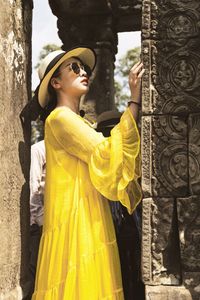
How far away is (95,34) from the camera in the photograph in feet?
23.0

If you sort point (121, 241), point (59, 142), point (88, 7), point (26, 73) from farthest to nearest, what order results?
point (88, 7)
point (26, 73)
point (121, 241)
point (59, 142)

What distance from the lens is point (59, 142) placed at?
10.6 ft

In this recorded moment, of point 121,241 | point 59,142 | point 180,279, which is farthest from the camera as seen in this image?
point 121,241

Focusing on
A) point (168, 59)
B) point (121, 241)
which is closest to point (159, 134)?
point (168, 59)

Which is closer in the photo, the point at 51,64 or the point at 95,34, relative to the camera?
the point at 51,64

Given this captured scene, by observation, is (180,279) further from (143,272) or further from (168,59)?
(168,59)

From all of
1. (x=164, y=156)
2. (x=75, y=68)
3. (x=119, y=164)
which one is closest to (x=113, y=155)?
(x=119, y=164)

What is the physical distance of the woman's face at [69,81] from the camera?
11.2 feet

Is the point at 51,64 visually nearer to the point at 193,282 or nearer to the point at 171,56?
the point at 171,56

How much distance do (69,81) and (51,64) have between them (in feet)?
0.55

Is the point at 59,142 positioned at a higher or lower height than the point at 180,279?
higher

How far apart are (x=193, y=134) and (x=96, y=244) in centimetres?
89

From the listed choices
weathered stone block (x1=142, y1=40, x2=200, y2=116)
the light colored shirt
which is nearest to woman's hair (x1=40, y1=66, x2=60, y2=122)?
the light colored shirt

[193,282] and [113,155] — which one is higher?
[113,155]
